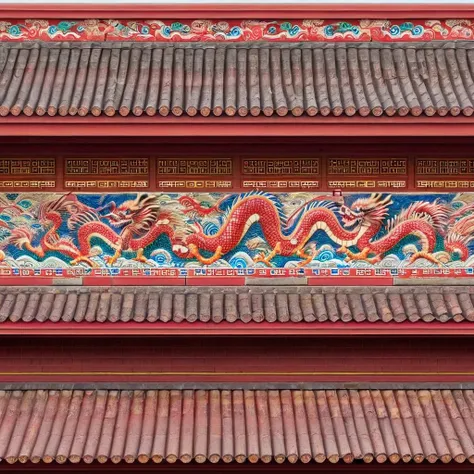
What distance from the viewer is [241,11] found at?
43.6ft

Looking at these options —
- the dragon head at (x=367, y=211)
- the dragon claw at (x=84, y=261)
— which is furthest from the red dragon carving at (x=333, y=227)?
the dragon claw at (x=84, y=261)

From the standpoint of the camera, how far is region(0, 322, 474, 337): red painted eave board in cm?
1179

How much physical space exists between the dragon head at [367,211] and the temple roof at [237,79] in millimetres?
1298

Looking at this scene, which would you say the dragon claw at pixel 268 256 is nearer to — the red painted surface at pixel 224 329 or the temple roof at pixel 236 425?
the red painted surface at pixel 224 329

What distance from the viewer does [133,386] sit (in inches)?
491

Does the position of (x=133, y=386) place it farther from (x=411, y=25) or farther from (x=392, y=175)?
(x=411, y=25)

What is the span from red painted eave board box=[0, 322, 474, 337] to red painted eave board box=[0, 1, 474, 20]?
407 centimetres

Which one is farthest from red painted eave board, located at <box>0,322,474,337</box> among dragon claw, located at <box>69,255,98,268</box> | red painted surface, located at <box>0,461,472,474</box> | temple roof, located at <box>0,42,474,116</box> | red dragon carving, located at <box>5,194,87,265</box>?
temple roof, located at <box>0,42,474,116</box>

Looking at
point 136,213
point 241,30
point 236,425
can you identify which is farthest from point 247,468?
point 241,30

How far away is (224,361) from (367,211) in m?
2.51

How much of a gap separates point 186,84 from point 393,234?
309 cm

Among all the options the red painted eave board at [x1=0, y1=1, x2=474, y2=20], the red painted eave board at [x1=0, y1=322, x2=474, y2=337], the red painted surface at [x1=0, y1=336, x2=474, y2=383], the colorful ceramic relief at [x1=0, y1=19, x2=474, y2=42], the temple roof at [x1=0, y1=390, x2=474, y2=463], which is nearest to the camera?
the temple roof at [x1=0, y1=390, x2=474, y2=463]

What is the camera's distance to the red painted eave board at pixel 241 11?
1326 cm

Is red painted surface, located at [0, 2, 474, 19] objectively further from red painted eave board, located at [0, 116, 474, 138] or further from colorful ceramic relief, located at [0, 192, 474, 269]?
colorful ceramic relief, located at [0, 192, 474, 269]
